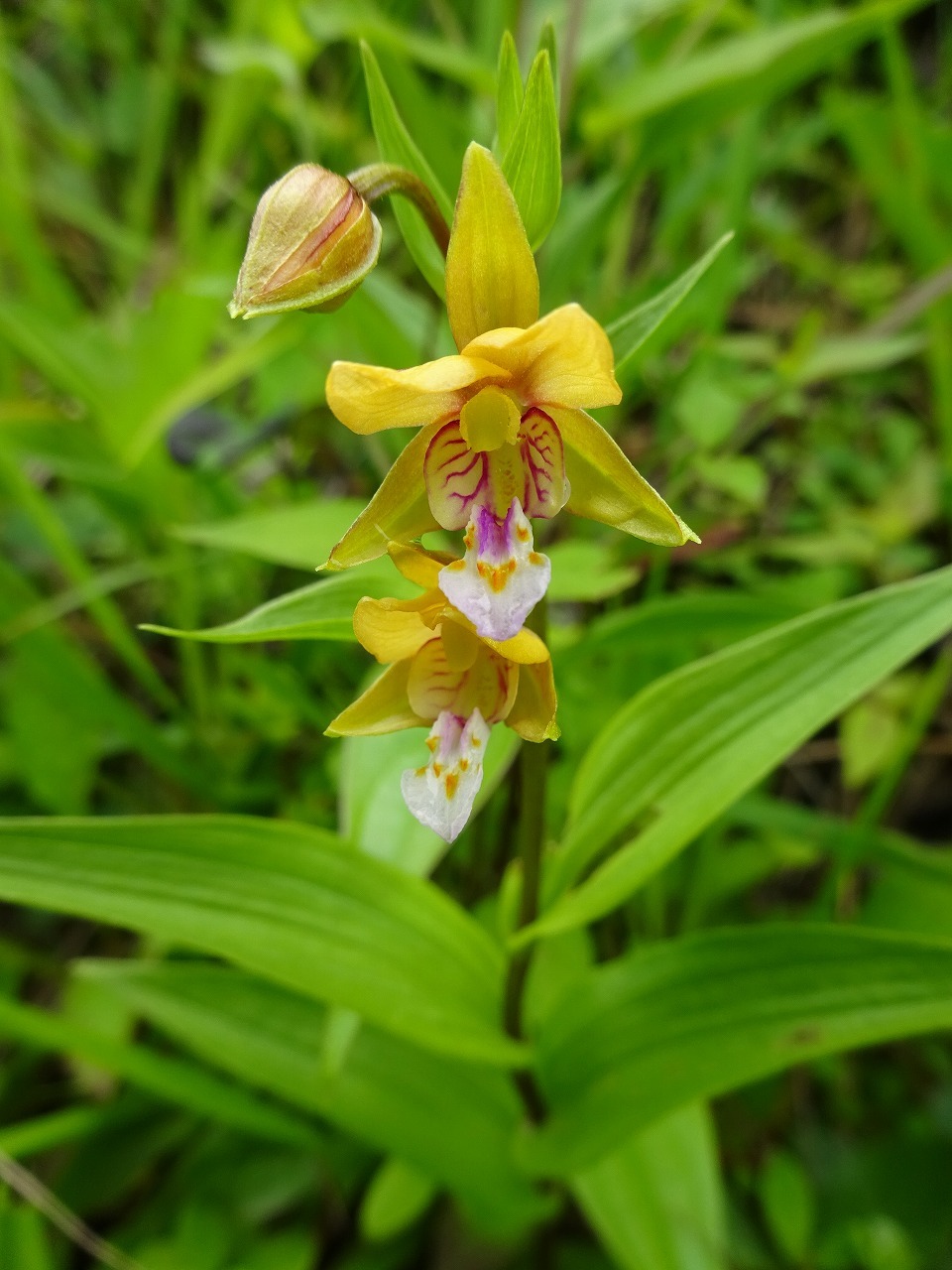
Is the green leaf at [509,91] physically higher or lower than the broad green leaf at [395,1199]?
higher

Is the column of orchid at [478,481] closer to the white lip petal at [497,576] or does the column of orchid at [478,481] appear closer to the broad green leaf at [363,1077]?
the white lip petal at [497,576]

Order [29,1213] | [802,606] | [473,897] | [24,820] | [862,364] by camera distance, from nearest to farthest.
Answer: [24,820], [29,1213], [802,606], [473,897], [862,364]

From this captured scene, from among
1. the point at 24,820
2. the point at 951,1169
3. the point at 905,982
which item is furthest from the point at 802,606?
the point at 24,820

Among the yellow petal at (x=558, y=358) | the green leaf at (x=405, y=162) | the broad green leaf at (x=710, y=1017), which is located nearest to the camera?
the yellow petal at (x=558, y=358)

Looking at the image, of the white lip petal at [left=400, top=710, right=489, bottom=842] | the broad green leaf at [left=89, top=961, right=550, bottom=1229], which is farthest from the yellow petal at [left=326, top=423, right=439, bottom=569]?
the broad green leaf at [left=89, top=961, right=550, bottom=1229]

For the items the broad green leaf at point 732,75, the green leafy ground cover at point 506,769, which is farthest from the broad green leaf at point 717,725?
the broad green leaf at point 732,75

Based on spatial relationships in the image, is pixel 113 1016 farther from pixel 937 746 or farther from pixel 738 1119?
pixel 937 746

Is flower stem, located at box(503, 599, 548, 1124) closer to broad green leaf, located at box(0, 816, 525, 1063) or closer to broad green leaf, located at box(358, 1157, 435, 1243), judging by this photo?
broad green leaf, located at box(0, 816, 525, 1063)

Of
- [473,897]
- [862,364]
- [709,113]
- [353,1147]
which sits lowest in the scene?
[353,1147]
